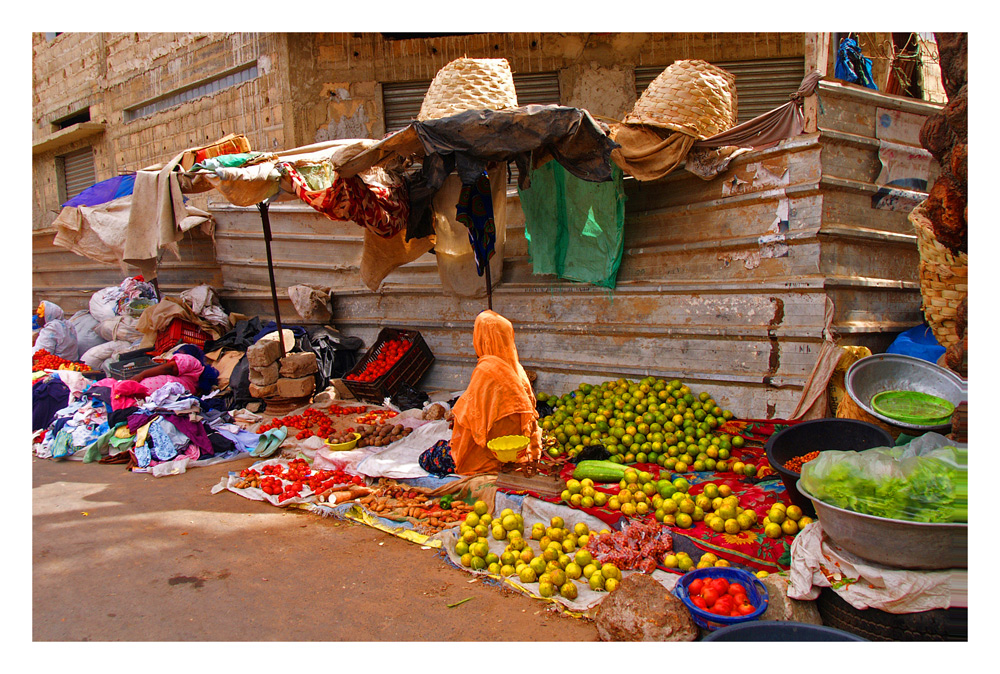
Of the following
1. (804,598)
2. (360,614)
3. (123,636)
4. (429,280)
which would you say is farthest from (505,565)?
(429,280)

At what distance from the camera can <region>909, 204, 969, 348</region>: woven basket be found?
275 cm

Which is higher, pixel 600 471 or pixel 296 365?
pixel 296 365

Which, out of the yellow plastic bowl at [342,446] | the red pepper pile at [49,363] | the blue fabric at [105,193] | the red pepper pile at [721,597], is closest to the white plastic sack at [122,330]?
the red pepper pile at [49,363]

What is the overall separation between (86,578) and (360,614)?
2.01m

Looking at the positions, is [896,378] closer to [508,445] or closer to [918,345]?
[918,345]

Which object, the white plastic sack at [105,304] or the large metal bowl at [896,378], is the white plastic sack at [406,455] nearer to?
the large metal bowl at [896,378]

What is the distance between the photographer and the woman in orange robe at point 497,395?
4.58m

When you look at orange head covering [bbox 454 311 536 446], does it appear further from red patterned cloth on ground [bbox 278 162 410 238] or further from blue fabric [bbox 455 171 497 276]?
red patterned cloth on ground [bbox 278 162 410 238]

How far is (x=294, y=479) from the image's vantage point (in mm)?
5730

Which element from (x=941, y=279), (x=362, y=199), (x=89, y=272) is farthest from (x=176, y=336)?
(x=941, y=279)

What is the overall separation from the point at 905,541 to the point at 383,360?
6754 millimetres

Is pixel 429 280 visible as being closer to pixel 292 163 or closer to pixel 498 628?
pixel 292 163

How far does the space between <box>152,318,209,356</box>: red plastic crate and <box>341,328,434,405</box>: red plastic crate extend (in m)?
3.02

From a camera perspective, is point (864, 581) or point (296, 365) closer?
point (864, 581)
